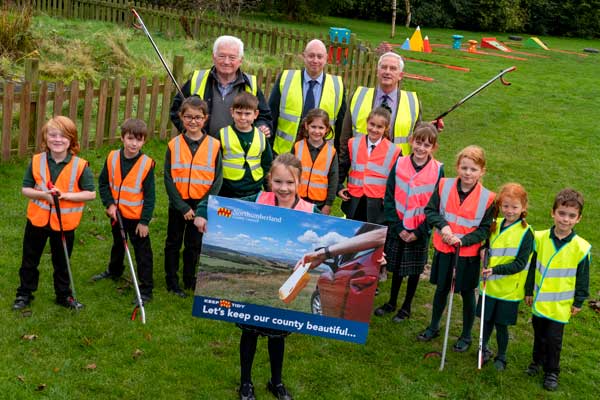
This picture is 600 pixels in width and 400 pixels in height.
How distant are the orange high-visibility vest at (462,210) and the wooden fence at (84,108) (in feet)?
18.5

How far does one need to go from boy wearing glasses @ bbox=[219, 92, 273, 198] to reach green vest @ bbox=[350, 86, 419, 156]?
1.04 meters

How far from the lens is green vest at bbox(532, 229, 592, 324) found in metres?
5.54

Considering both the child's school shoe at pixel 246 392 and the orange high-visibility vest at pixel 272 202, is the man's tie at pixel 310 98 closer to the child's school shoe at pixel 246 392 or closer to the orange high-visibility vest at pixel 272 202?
the orange high-visibility vest at pixel 272 202

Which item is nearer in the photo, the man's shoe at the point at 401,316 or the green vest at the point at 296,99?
the man's shoe at the point at 401,316

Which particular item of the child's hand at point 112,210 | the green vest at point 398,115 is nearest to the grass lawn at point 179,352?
the child's hand at point 112,210

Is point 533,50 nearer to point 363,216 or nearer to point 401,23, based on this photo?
point 401,23

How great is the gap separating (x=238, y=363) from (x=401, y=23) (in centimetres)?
3969

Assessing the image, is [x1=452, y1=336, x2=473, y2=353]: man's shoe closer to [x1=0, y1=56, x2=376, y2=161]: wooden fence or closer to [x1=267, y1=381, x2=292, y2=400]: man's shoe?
[x1=267, y1=381, x2=292, y2=400]: man's shoe

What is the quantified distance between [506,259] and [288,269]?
6.86 feet

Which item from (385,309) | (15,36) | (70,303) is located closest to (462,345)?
(385,309)

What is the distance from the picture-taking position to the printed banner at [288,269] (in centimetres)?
453

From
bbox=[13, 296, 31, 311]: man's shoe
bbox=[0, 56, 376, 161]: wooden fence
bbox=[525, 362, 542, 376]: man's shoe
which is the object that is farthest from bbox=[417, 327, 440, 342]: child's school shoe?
bbox=[0, 56, 376, 161]: wooden fence

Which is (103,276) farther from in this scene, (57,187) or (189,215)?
(57,187)

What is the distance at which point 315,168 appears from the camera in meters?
6.59
